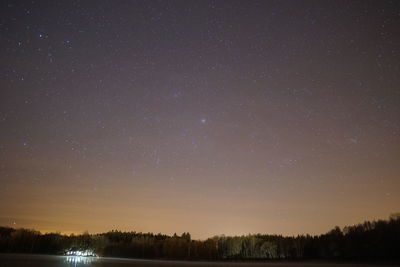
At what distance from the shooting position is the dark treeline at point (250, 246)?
359 feet

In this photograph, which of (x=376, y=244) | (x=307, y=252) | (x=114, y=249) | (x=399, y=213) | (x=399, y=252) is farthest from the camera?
(x=114, y=249)

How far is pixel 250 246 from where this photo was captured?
15025cm

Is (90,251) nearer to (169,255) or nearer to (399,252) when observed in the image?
(169,255)

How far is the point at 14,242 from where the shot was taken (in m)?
157

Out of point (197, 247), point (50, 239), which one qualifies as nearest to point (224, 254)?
point (197, 247)

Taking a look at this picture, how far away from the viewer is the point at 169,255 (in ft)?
502

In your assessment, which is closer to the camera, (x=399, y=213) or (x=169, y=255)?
(x=399, y=213)

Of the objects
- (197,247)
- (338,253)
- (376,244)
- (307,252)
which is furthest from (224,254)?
(376,244)

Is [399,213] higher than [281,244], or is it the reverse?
[399,213]

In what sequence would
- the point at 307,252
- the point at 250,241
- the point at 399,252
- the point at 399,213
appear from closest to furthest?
the point at 399,252 → the point at 399,213 → the point at 307,252 → the point at 250,241

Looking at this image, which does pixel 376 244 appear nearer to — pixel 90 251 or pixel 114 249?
pixel 114 249

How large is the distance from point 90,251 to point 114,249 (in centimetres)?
1451

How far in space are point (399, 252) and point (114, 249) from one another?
392 ft

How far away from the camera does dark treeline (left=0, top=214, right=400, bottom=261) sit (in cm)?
10938
